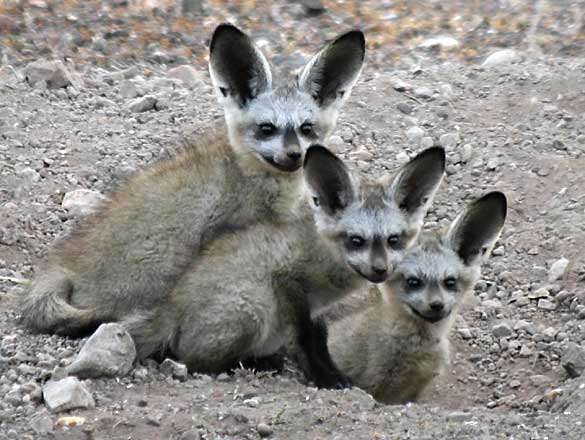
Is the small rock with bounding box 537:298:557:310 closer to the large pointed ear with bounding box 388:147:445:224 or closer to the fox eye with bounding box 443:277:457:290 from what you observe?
the fox eye with bounding box 443:277:457:290

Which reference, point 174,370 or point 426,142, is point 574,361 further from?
point 426,142

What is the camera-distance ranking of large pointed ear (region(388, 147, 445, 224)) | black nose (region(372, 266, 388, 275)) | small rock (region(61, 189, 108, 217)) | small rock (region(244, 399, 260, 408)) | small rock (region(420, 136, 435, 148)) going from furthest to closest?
small rock (region(420, 136, 435, 148)) < small rock (region(61, 189, 108, 217)) < large pointed ear (region(388, 147, 445, 224)) < black nose (region(372, 266, 388, 275)) < small rock (region(244, 399, 260, 408))

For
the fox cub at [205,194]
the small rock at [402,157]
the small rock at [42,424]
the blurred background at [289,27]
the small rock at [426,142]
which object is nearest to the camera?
the small rock at [42,424]

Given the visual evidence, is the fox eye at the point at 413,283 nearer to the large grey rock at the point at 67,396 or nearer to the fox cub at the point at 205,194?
the fox cub at the point at 205,194

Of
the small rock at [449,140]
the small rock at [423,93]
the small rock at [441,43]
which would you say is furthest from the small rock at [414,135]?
the small rock at [441,43]

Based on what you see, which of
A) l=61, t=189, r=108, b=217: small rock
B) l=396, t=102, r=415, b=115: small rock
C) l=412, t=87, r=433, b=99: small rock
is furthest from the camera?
l=412, t=87, r=433, b=99: small rock

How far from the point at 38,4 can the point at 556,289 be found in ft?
20.5

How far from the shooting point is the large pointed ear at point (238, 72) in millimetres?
7410

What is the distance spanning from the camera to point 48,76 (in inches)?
396

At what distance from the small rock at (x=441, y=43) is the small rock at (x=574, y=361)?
5.22m

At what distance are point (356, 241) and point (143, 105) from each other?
356 centimetres

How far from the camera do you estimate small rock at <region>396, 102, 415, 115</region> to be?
32.2 ft

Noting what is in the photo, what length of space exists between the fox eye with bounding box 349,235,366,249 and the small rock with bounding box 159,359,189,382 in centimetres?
114

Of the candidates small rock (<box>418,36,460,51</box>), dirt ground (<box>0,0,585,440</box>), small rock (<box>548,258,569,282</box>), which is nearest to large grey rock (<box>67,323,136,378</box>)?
dirt ground (<box>0,0,585,440</box>)
